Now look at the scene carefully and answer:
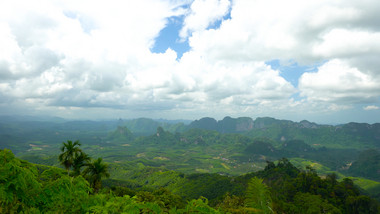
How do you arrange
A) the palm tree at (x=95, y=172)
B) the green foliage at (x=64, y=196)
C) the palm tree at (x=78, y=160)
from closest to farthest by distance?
1. the green foliage at (x=64, y=196)
2. the palm tree at (x=78, y=160)
3. the palm tree at (x=95, y=172)

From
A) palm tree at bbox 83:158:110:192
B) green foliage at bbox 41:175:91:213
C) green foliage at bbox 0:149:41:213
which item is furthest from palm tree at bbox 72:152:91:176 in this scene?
green foliage at bbox 0:149:41:213

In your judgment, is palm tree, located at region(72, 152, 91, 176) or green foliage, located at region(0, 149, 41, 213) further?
palm tree, located at region(72, 152, 91, 176)

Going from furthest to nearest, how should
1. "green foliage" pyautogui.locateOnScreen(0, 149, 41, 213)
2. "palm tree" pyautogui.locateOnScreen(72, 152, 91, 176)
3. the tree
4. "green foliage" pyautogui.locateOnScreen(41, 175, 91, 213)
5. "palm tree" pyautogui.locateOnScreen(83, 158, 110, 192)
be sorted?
"palm tree" pyautogui.locateOnScreen(83, 158, 110, 192), "palm tree" pyautogui.locateOnScreen(72, 152, 91, 176), the tree, "green foliage" pyautogui.locateOnScreen(41, 175, 91, 213), "green foliage" pyautogui.locateOnScreen(0, 149, 41, 213)

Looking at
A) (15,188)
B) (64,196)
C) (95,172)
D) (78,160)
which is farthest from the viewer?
(95,172)

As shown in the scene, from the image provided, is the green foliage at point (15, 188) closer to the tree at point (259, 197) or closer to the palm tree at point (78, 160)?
the tree at point (259, 197)

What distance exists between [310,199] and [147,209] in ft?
287

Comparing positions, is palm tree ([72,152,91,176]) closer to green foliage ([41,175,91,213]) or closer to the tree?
green foliage ([41,175,91,213])

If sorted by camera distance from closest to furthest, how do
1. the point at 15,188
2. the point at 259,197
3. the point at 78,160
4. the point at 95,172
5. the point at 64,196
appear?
the point at 15,188 < the point at 64,196 < the point at 259,197 < the point at 78,160 < the point at 95,172

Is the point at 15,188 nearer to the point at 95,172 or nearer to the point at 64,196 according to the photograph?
the point at 64,196

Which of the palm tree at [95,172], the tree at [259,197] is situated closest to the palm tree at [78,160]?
the palm tree at [95,172]

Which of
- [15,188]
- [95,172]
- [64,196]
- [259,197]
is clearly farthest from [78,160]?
[259,197]

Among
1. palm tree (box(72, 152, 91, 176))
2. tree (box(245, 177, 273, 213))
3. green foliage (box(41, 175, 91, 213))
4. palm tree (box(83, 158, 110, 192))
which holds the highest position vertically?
green foliage (box(41, 175, 91, 213))

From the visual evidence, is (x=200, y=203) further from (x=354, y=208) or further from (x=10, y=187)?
(x=354, y=208)

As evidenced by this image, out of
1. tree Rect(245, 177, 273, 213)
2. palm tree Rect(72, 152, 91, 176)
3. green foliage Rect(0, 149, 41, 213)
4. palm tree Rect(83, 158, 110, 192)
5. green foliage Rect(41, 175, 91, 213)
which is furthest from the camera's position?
palm tree Rect(83, 158, 110, 192)
